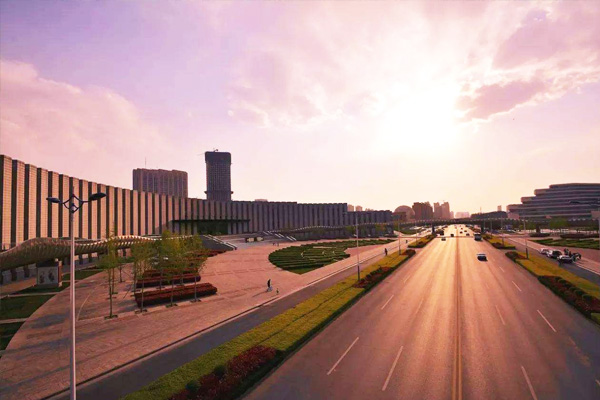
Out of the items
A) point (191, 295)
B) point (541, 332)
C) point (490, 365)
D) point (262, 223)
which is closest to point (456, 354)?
point (490, 365)

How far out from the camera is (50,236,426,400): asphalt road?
1681 cm

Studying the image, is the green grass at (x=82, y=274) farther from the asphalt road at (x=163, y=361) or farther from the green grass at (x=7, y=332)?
the asphalt road at (x=163, y=361)

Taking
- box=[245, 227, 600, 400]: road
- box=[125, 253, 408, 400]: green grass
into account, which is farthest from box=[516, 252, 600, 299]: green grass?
box=[125, 253, 408, 400]: green grass

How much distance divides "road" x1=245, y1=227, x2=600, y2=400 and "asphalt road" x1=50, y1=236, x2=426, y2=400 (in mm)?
5864

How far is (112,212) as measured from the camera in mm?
83875

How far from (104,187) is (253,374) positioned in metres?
79.8

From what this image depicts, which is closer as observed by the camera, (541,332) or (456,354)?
(456,354)

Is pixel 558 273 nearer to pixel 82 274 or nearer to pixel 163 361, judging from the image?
pixel 163 361

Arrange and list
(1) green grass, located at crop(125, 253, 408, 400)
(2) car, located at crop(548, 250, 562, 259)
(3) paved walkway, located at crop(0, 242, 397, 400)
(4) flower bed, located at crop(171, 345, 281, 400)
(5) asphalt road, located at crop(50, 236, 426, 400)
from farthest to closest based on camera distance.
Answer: (2) car, located at crop(548, 250, 562, 259) < (3) paved walkway, located at crop(0, 242, 397, 400) < (5) asphalt road, located at crop(50, 236, 426, 400) < (1) green grass, located at crop(125, 253, 408, 400) < (4) flower bed, located at crop(171, 345, 281, 400)

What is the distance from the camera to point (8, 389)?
678 inches

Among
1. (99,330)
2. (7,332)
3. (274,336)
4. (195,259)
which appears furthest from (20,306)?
(274,336)

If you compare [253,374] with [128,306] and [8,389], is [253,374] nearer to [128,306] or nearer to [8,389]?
[8,389]

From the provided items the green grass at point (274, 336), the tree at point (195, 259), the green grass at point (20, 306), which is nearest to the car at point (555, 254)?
the green grass at point (274, 336)

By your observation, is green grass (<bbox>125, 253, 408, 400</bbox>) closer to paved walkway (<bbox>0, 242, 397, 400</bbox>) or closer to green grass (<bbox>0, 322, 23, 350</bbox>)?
paved walkway (<bbox>0, 242, 397, 400</bbox>)
